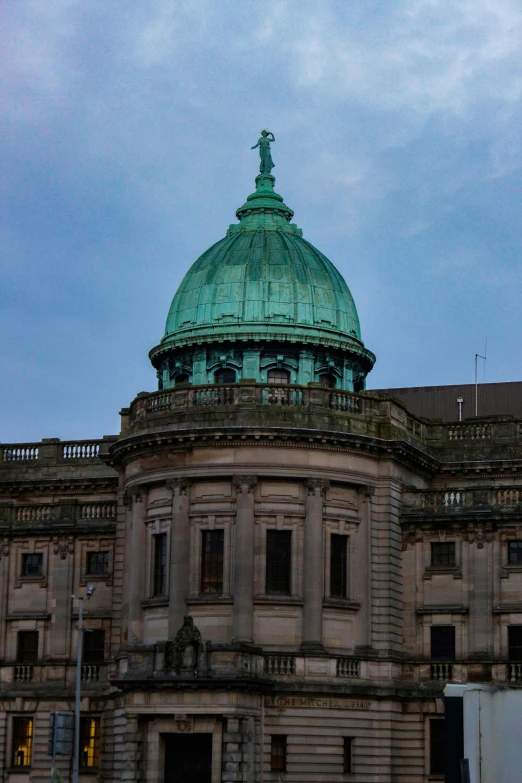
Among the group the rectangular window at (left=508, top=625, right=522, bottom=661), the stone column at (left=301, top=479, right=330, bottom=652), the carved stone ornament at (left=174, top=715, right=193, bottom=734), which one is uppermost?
the stone column at (left=301, top=479, right=330, bottom=652)

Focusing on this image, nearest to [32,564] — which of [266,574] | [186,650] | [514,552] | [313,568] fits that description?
[266,574]

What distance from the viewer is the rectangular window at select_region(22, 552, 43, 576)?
77562 millimetres

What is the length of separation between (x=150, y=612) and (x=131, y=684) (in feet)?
15.1

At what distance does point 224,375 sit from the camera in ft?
252

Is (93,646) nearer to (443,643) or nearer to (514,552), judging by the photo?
(443,643)

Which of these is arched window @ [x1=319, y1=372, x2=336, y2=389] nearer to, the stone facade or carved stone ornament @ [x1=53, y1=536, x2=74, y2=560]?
the stone facade

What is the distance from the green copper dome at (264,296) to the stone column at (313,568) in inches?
370

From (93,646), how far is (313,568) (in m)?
12.5

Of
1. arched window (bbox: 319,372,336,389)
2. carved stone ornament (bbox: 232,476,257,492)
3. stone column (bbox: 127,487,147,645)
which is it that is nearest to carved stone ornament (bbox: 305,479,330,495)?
carved stone ornament (bbox: 232,476,257,492)

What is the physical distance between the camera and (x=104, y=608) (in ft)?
248

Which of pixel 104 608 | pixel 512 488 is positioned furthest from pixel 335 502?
pixel 104 608

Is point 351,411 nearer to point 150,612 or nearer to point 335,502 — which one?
point 335,502

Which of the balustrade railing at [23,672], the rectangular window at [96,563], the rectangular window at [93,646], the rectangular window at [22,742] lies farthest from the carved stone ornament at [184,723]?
the balustrade railing at [23,672]

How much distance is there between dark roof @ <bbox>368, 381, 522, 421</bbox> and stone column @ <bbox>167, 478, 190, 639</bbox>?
21.0 meters
